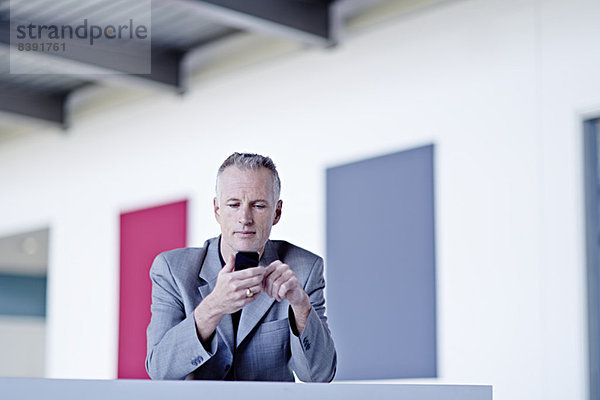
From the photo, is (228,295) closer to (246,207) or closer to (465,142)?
(246,207)

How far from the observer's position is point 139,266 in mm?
7551

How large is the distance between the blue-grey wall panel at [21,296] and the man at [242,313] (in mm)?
10278

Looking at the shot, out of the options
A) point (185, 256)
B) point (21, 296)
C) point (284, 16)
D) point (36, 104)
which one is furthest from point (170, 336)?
point (21, 296)

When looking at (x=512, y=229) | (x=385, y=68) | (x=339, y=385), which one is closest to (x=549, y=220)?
(x=512, y=229)

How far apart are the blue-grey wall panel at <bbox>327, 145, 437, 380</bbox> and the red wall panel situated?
165 cm

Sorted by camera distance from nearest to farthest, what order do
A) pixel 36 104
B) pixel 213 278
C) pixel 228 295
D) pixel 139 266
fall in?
pixel 228 295, pixel 213 278, pixel 139 266, pixel 36 104

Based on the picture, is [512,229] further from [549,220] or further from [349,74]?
[349,74]

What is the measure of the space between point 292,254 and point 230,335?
31cm

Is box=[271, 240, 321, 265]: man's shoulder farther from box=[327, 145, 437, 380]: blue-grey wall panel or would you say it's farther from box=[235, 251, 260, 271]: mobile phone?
box=[327, 145, 437, 380]: blue-grey wall panel

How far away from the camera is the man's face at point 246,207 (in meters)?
2.31

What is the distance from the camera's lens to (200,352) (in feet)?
7.09

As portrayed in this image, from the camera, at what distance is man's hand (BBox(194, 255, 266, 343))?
2.11 m

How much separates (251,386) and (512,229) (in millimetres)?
3539

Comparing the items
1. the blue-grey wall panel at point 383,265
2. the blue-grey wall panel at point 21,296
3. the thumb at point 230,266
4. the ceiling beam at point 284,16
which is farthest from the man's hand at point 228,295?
the blue-grey wall panel at point 21,296
